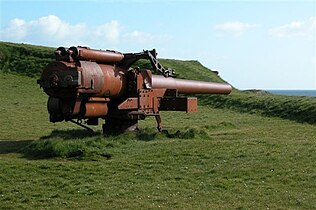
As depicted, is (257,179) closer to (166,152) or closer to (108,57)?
(166,152)

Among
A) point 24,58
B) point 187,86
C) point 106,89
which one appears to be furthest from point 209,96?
point 106,89

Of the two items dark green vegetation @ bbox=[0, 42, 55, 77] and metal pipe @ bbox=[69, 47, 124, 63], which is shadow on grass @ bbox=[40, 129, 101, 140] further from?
dark green vegetation @ bbox=[0, 42, 55, 77]

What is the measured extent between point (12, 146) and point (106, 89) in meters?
3.35

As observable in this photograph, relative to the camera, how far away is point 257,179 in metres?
11.5

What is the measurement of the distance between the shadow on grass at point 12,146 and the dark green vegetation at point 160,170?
32mm

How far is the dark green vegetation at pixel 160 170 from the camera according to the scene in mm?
10047

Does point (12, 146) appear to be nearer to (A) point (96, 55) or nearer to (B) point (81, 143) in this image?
(B) point (81, 143)

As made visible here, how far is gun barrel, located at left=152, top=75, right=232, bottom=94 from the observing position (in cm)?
1941

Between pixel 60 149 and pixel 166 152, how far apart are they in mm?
2769

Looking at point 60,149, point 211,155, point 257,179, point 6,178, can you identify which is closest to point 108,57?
point 60,149

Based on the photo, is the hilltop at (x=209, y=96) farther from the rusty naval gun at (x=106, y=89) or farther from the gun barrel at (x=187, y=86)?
the rusty naval gun at (x=106, y=89)

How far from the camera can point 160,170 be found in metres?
12.6

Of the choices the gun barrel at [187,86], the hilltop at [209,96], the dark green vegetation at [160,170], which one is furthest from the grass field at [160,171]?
the hilltop at [209,96]

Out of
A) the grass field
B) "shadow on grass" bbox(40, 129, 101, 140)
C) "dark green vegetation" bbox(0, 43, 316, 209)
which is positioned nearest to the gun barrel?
"dark green vegetation" bbox(0, 43, 316, 209)
